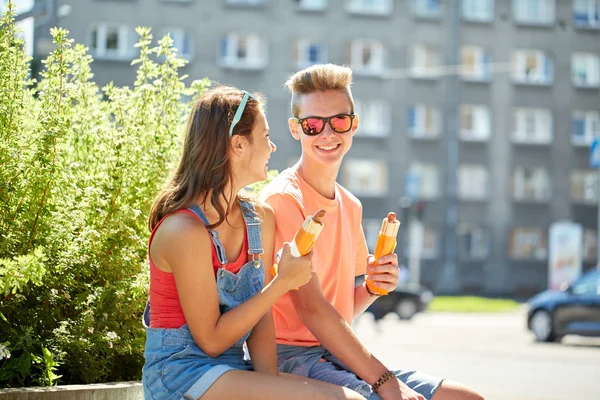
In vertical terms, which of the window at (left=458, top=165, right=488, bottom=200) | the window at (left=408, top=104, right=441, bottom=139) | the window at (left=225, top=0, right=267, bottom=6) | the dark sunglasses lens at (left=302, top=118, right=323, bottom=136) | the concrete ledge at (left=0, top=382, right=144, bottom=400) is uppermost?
the window at (left=225, top=0, right=267, bottom=6)

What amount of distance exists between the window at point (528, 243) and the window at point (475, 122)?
4.90 metres

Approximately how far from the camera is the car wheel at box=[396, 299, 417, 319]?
28.7 meters

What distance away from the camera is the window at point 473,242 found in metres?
49.2

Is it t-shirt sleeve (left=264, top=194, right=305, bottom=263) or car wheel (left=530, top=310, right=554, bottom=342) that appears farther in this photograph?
car wheel (left=530, top=310, right=554, bottom=342)

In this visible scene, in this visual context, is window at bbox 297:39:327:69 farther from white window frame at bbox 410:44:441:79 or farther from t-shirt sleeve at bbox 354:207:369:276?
t-shirt sleeve at bbox 354:207:369:276

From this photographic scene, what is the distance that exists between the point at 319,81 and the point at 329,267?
2.55 feet

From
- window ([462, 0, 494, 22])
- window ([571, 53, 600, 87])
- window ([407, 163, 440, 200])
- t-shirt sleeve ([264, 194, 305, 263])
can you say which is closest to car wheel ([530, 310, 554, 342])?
t-shirt sleeve ([264, 194, 305, 263])

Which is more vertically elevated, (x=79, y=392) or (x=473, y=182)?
(x=473, y=182)

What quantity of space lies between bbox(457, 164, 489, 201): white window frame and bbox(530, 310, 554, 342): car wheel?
28.1 meters

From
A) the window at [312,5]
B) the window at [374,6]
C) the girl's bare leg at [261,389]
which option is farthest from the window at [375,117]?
the girl's bare leg at [261,389]

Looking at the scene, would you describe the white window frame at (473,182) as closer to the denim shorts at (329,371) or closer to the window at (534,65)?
the window at (534,65)

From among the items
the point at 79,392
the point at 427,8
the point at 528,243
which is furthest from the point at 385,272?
the point at 528,243

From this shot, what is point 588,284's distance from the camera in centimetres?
2036

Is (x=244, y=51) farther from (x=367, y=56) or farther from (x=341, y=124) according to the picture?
(x=341, y=124)
